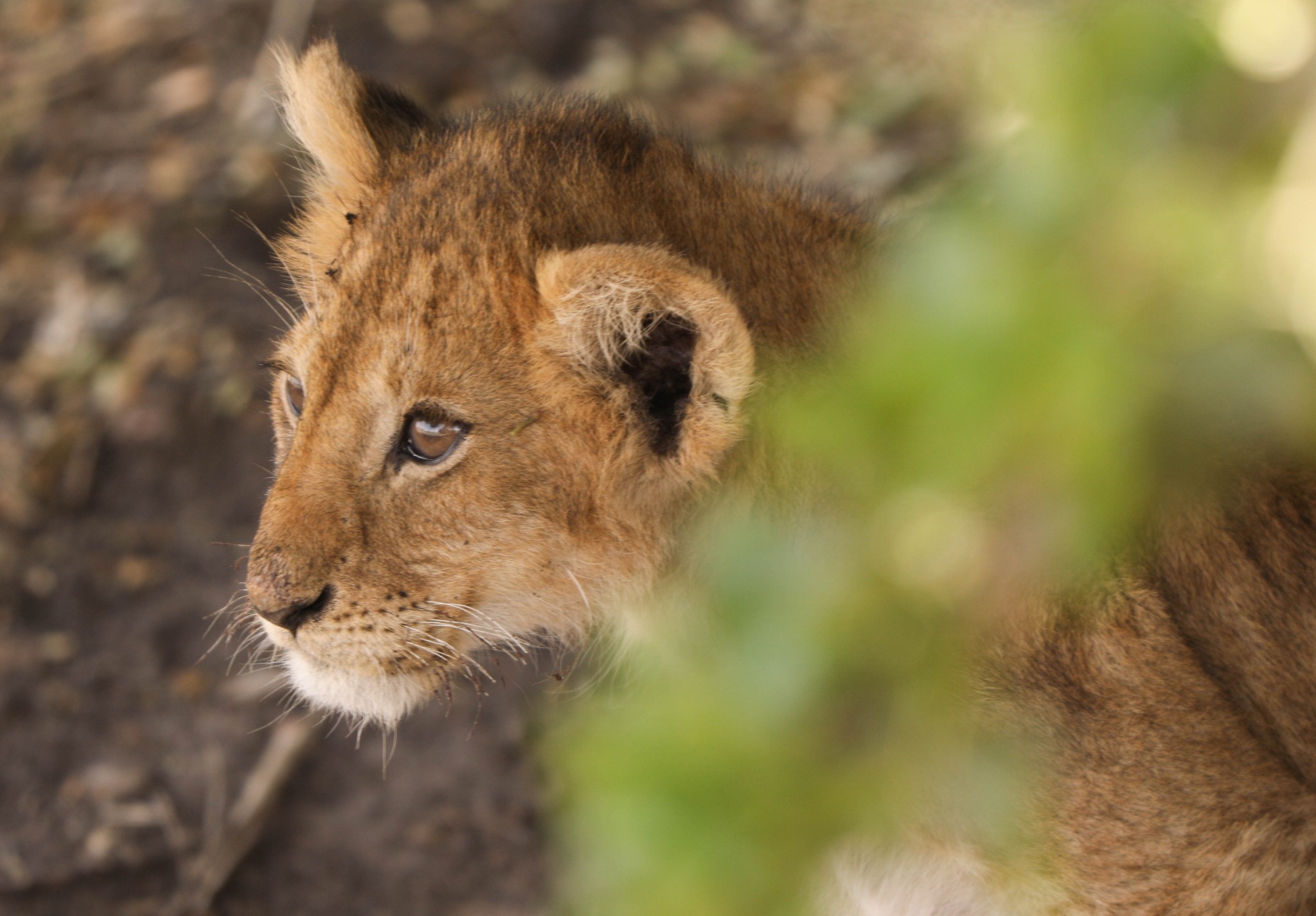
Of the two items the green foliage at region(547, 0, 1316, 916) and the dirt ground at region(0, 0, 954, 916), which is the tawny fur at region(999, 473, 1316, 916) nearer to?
the green foliage at region(547, 0, 1316, 916)

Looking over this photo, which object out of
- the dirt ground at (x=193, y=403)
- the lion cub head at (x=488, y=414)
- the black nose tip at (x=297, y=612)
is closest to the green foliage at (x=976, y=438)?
the lion cub head at (x=488, y=414)

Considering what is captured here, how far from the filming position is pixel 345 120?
3.16 metres

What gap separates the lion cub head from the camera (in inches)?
102

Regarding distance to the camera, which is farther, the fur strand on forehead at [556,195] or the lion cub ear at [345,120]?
the lion cub ear at [345,120]

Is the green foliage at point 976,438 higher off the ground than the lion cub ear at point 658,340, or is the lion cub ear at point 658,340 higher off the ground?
the lion cub ear at point 658,340

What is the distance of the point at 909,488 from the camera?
87 cm

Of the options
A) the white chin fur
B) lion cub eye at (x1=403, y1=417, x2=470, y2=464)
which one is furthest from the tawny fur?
the white chin fur

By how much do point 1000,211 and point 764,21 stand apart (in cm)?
631

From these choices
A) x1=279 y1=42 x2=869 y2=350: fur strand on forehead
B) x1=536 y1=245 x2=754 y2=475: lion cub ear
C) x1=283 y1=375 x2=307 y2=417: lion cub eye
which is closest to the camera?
x1=536 y1=245 x2=754 y2=475: lion cub ear

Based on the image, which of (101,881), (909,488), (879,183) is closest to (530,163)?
(909,488)

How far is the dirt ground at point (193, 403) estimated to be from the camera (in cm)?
473

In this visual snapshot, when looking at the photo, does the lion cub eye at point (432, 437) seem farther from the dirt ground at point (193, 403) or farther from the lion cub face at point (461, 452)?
the dirt ground at point (193, 403)

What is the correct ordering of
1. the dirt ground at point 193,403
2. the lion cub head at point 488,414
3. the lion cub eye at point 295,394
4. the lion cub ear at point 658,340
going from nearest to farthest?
the lion cub ear at point 658,340, the lion cub head at point 488,414, the lion cub eye at point 295,394, the dirt ground at point 193,403

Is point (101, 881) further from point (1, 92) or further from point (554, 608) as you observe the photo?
point (1, 92)
